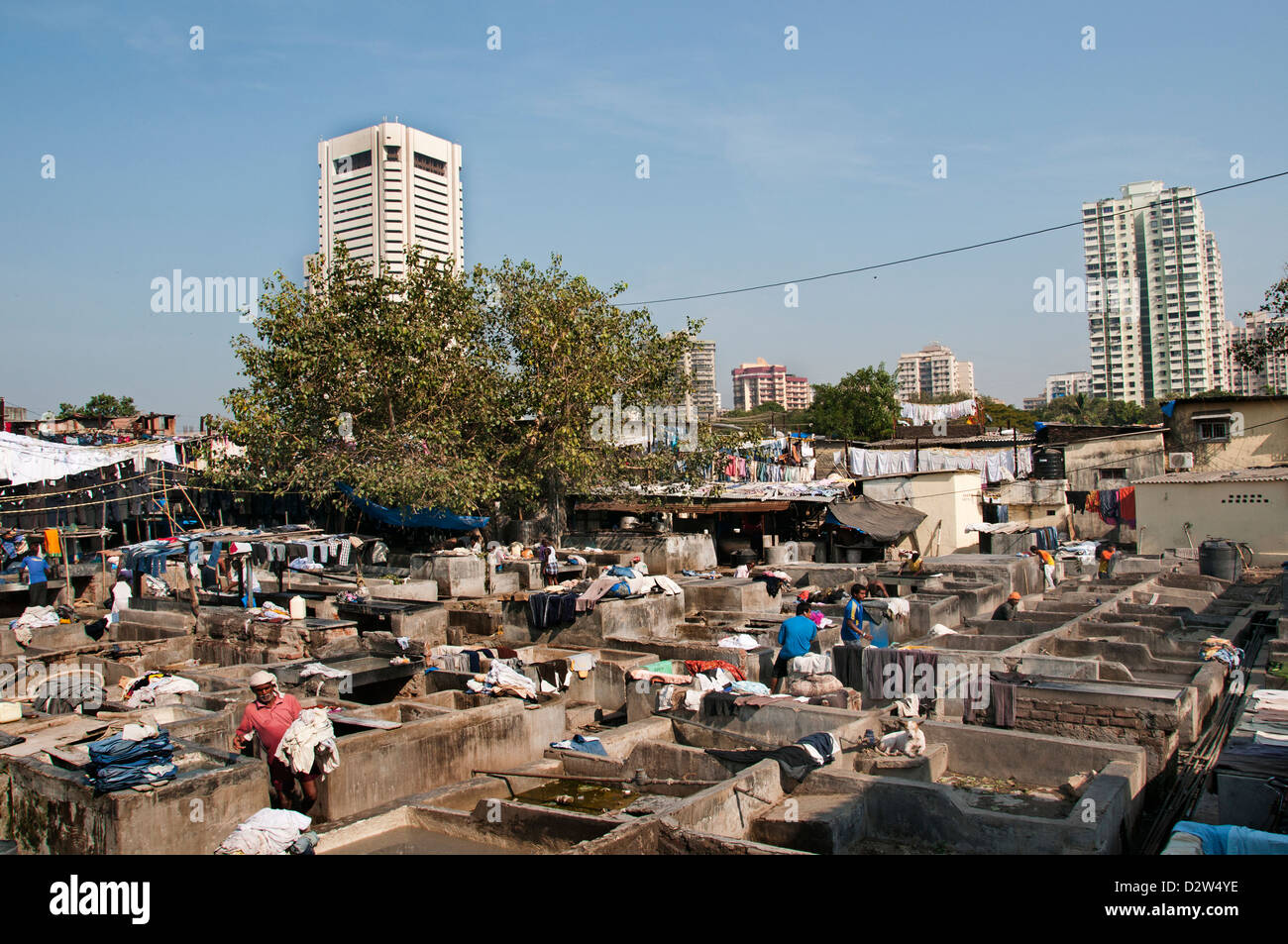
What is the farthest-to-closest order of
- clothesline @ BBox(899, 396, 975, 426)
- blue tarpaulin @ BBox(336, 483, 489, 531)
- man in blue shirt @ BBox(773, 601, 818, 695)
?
clothesline @ BBox(899, 396, 975, 426), blue tarpaulin @ BBox(336, 483, 489, 531), man in blue shirt @ BBox(773, 601, 818, 695)

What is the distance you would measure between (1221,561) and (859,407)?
3679cm

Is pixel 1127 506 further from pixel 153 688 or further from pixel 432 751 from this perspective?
pixel 153 688

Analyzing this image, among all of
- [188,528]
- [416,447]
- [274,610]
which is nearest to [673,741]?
[274,610]

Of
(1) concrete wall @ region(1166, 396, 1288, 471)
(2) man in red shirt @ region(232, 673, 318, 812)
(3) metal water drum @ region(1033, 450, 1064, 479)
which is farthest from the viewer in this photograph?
(3) metal water drum @ region(1033, 450, 1064, 479)

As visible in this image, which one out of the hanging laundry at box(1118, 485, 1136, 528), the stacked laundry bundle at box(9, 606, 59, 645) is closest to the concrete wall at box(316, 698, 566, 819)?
the stacked laundry bundle at box(9, 606, 59, 645)

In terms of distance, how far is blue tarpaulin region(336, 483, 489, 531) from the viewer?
24719 millimetres

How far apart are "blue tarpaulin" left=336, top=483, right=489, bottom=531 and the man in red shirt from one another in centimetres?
1646

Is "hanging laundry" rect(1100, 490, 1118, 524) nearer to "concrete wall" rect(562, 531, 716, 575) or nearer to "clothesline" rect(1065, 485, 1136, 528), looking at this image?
"clothesline" rect(1065, 485, 1136, 528)

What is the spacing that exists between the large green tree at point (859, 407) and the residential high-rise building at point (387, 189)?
79013 millimetres

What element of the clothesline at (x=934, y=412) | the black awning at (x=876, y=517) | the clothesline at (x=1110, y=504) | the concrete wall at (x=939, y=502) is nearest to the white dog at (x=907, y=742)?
the black awning at (x=876, y=517)

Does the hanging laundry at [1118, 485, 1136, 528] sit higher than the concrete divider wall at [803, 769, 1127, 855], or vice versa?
the hanging laundry at [1118, 485, 1136, 528]
